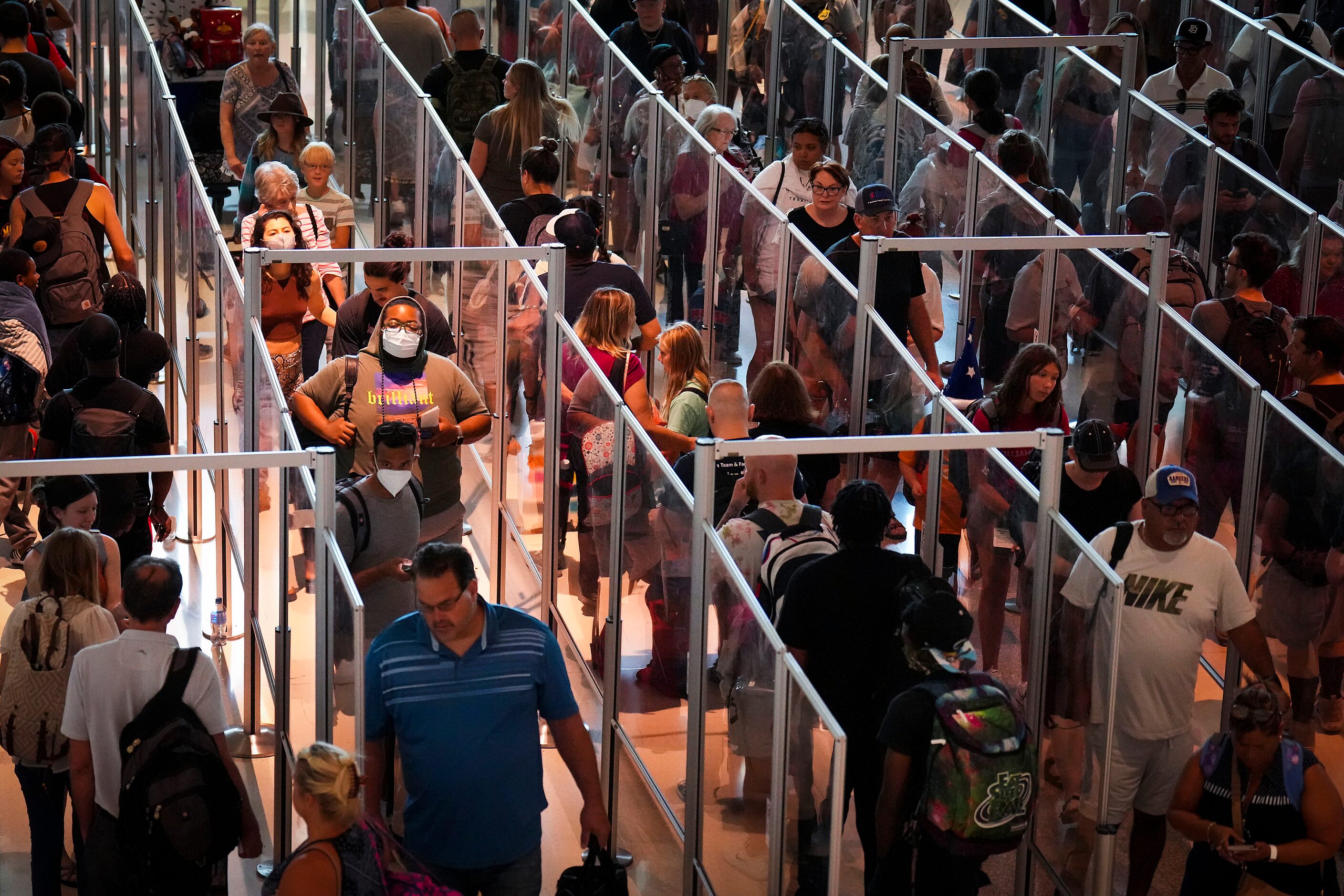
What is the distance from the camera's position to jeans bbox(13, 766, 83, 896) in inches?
222

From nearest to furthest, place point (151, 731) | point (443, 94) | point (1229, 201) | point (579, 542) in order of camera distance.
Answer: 1. point (151, 731)
2. point (579, 542)
3. point (1229, 201)
4. point (443, 94)

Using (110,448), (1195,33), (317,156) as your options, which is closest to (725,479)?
(110,448)

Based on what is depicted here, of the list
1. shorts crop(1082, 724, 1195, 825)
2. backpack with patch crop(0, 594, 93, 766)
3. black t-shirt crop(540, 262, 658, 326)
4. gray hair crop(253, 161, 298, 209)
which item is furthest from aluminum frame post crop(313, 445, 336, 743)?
gray hair crop(253, 161, 298, 209)

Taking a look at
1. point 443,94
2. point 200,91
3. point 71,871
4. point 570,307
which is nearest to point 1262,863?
point 71,871

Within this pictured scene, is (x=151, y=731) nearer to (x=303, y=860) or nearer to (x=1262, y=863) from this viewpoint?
(x=303, y=860)

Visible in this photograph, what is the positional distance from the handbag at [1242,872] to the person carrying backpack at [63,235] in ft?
18.8

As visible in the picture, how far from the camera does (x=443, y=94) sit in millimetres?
12211

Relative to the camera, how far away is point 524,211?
31.6ft

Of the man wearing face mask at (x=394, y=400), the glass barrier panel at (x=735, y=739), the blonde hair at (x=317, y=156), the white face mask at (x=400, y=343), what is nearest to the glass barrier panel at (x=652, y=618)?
the glass barrier panel at (x=735, y=739)

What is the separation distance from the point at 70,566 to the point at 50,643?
221 mm

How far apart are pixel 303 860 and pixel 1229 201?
791 cm

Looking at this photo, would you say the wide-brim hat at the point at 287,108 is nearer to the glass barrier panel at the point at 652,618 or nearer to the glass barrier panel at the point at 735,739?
the glass barrier panel at the point at 652,618

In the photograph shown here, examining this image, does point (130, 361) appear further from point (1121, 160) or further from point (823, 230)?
point (1121, 160)

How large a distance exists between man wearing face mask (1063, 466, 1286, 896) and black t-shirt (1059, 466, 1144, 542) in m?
0.53
